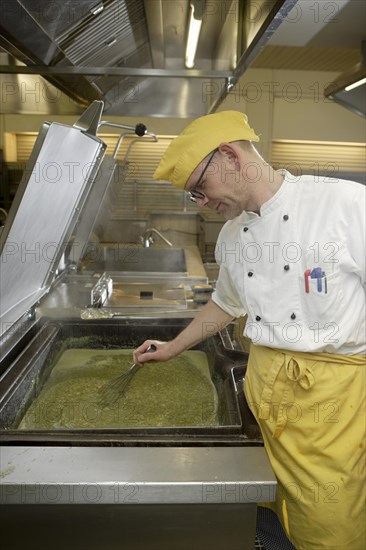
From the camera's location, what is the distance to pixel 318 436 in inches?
50.5

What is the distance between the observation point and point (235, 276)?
1389 mm

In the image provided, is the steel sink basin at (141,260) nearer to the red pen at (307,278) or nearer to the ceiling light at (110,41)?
the ceiling light at (110,41)

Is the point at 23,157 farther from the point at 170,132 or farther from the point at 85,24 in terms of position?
the point at 85,24

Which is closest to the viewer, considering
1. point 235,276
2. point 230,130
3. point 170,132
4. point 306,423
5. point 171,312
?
point 230,130

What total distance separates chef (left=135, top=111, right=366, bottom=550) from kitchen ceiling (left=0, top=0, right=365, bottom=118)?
44cm

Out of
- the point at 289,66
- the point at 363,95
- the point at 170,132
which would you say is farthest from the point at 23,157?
the point at 363,95

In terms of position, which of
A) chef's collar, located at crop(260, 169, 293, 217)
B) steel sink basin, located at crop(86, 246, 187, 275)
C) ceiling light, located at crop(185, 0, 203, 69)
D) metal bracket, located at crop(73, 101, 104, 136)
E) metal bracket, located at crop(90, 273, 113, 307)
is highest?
ceiling light, located at crop(185, 0, 203, 69)

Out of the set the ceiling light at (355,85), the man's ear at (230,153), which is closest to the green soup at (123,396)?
the man's ear at (230,153)

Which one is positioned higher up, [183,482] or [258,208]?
[258,208]

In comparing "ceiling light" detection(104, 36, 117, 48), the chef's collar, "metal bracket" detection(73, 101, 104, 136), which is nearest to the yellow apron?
the chef's collar

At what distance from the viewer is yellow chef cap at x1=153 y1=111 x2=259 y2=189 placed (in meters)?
1.17

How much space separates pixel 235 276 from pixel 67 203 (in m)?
0.84

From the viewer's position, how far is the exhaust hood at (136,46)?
146 cm

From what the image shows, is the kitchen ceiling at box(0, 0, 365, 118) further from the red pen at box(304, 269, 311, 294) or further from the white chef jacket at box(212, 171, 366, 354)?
the red pen at box(304, 269, 311, 294)
